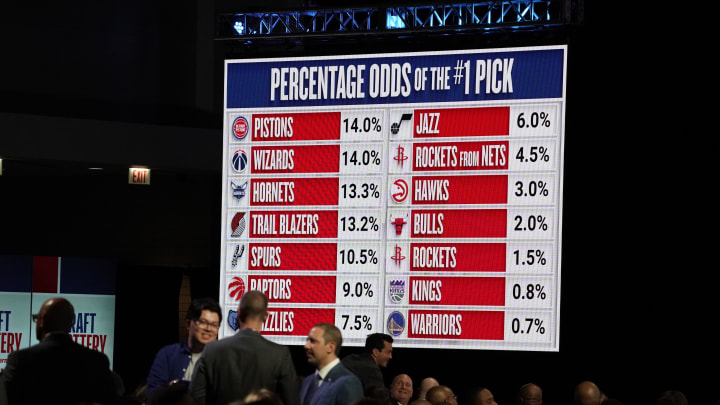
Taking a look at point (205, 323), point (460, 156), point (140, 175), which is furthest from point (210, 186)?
point (205, 323)

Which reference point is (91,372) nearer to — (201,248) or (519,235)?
(519,235)

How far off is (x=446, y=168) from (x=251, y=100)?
178 centimetres

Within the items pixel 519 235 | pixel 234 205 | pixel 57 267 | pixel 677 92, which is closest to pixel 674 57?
pixel 677 92

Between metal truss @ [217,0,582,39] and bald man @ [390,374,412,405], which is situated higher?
metal truss @ [217,0,582,39]

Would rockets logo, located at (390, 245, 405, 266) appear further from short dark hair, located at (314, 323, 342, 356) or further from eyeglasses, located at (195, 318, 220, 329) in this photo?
short dark hair, located at (314, 323, 342, 356)

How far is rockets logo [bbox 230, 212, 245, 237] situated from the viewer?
369 inches

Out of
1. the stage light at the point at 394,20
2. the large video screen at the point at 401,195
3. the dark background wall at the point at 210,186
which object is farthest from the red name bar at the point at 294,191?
the stage light at the point at 394,20

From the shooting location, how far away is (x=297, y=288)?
9195mm

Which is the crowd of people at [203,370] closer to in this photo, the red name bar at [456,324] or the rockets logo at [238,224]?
the red name bar at [456,324]

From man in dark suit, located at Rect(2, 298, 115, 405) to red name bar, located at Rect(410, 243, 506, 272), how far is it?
4504 millimetres

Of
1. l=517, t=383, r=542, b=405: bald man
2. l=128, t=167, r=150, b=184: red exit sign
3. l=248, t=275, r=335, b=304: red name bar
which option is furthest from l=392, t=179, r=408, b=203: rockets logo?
l=128, t=167, r=150, b=184: red exit sign

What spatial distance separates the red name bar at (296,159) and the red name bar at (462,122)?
0.74m

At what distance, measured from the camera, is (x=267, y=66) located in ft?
31.0

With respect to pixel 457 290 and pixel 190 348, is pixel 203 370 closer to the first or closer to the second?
pixel 190 348
